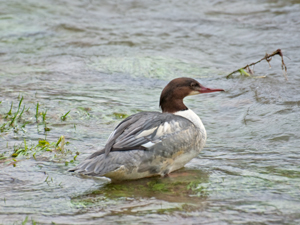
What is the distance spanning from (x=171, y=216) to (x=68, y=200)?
2.90 ft

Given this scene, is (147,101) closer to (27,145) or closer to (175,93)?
(175,93)

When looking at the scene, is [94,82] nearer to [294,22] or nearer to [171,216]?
[171,216]

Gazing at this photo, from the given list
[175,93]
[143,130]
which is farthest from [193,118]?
[143,130]

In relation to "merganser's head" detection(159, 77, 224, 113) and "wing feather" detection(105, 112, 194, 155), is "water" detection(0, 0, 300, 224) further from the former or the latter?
"merganser's head" detection(159, 77, 224, 113)

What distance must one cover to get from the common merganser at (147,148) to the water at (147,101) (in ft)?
0.49

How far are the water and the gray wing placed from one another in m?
0.36

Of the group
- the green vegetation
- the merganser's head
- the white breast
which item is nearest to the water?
the green vegetation

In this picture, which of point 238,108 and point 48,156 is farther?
point 238,108

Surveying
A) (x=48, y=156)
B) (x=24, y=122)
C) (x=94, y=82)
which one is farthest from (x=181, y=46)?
(x=48, y=156)

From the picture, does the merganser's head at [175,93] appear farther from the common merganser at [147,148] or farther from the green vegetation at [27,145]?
the green vegetation at [27,145]

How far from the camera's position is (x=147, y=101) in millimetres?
7023

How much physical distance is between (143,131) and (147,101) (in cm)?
245

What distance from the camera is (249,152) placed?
17.1 ft

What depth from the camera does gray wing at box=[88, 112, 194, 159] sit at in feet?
14.6
